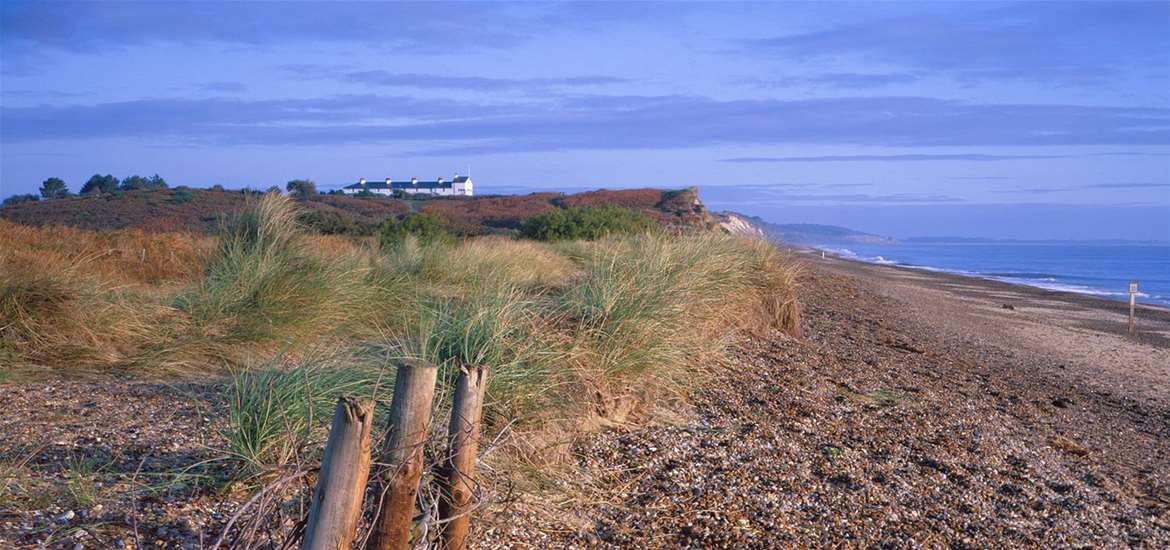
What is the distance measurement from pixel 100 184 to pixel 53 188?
7.66 ft

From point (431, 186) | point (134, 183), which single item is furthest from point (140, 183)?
point (431, 186)

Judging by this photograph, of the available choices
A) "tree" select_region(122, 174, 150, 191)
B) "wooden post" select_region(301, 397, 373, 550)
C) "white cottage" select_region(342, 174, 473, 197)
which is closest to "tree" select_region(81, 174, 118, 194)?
"tree" select_region(122, 174, 150, 191)

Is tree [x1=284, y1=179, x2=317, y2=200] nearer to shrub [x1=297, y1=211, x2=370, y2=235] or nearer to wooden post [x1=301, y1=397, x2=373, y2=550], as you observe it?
shrub [x1=297, y1=211, x2=370, y2=235]

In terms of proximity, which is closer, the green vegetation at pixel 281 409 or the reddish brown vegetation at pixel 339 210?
the green vegetation at pixel 281 409

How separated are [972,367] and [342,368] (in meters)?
9.32

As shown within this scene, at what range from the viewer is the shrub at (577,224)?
2370 cm

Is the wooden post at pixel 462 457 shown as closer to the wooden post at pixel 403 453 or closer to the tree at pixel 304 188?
the wooden post at pixel 403 453

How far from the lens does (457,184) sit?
70.5m

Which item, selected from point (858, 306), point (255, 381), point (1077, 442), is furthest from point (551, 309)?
point (858, 306)

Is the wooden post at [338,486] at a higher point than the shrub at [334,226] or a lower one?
lower

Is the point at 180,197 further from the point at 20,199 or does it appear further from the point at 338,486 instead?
the point at 338,486

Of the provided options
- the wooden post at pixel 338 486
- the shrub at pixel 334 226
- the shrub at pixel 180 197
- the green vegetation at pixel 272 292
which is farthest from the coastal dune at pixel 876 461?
the shrub at pixel 180 197

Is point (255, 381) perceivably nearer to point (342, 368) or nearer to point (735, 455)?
point (342, 368)

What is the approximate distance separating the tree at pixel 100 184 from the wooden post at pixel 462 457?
1743 inches
